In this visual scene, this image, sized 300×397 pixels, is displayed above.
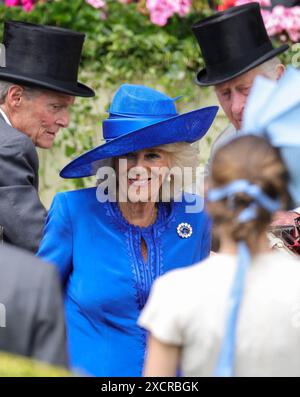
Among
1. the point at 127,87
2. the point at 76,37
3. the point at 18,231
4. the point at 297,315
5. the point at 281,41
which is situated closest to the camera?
the point at 297,315

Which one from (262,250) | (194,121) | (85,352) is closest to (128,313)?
(85,352)

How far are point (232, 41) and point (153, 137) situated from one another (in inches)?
50.9

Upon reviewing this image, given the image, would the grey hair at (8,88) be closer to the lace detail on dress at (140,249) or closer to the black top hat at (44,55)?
the black top hat at (44,55)

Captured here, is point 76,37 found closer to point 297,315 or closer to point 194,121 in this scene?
point 194,121

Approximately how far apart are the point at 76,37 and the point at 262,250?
8.25 feet

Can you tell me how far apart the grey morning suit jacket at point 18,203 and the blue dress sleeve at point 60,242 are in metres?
0.43

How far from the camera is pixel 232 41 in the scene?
4738 mm

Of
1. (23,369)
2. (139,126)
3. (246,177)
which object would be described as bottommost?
(23,369)

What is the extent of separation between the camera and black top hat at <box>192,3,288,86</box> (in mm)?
4711

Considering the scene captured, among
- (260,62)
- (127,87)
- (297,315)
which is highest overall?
(260,62)

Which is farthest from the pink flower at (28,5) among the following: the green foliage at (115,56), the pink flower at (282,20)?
the pink flower at (282,20)

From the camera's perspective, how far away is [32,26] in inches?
189

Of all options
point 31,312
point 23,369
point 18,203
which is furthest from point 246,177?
point 18,203

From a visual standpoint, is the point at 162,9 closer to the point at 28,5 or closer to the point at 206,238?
the point at 28,5
